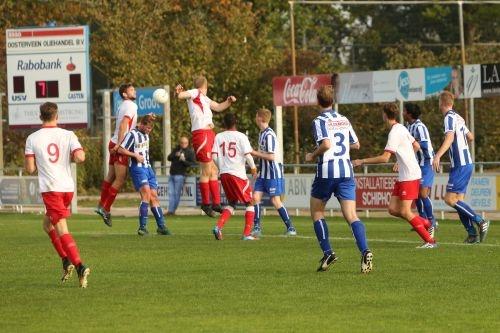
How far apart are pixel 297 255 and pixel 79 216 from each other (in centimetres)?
1752

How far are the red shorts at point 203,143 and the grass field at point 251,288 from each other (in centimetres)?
151

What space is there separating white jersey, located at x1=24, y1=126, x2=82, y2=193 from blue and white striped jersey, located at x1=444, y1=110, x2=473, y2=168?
23.7ft

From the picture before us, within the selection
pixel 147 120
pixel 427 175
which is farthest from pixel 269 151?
pixel 427 175

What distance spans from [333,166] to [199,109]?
24.8ft

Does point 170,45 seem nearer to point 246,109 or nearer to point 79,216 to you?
point 246,109

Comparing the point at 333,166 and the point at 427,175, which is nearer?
the point at 333,166

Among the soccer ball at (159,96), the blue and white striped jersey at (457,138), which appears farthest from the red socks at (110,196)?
the blue and white striped jersey at (457,138)

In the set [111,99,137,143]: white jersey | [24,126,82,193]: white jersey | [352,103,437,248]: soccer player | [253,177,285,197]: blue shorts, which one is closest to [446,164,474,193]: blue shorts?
[352,103,437,248]: soccer player

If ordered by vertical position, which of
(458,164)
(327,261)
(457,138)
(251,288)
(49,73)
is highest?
(49,73)

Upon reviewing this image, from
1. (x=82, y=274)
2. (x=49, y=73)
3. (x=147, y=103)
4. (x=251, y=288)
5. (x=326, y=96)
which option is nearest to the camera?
(x=251, y=288)

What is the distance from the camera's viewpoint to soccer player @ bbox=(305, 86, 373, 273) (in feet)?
53.4

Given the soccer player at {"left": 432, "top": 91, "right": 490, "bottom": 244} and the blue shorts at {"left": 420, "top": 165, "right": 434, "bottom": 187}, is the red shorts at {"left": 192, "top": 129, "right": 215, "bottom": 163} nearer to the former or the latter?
the blue shorts at {"left": 420, "top": 165, "right": 434, "bottom": 187}

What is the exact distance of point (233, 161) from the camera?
883 inches

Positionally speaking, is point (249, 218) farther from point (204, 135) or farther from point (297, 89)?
point (297, 89)
